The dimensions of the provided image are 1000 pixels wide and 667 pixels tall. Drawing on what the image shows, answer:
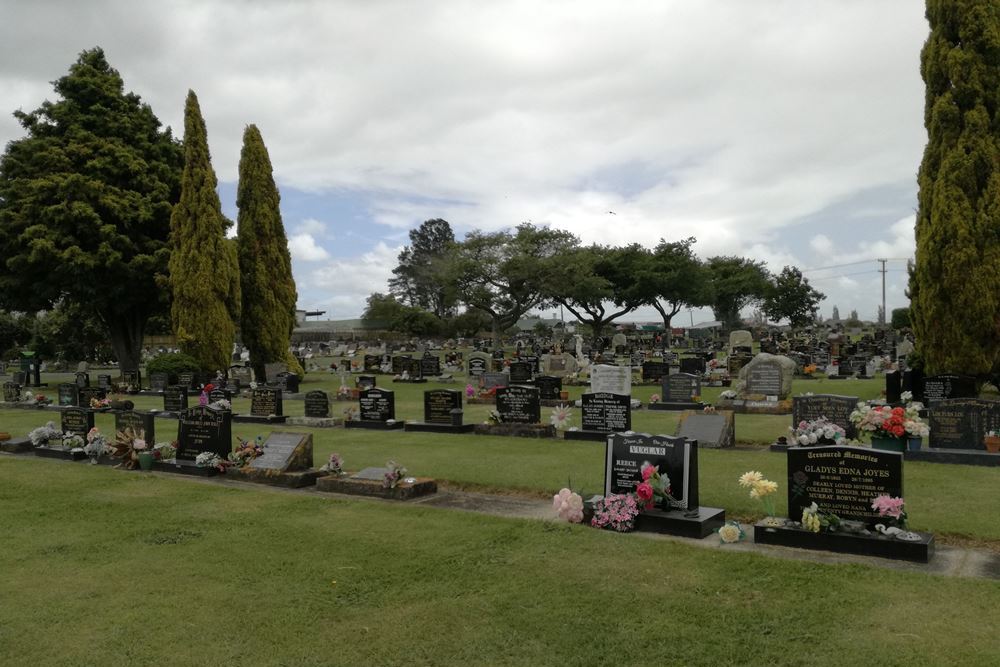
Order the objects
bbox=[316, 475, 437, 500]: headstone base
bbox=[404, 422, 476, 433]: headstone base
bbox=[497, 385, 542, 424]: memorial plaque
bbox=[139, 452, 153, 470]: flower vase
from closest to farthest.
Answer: bbox=[316, 475, 437, 500]: headstone base → bbox=[139, 452, 153, 470]: flower vase → bbox=[497, 385, 542, 424]: memorial plaque → bbox=[404, 422, 476, 433]: headstone base

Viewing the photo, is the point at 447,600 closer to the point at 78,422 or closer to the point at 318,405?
the point at 78,422

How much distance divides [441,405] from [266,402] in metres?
5.66

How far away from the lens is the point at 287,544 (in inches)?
310

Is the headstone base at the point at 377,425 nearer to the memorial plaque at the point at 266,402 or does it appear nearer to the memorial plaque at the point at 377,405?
the memorial plaque at the point at 377,405

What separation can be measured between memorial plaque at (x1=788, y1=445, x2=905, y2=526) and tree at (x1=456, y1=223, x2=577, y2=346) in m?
44.3

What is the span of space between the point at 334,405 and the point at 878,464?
61.0ft

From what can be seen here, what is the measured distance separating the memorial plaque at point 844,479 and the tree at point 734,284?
6716 cm

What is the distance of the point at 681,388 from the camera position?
2050 centimetres

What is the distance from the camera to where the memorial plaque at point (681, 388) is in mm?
20405

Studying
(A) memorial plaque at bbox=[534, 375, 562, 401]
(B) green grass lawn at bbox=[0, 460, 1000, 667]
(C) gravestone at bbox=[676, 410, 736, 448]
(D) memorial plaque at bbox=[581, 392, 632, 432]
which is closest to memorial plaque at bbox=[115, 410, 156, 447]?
(B) green grass lawn at bbox=[0, 460, 1000, 667]

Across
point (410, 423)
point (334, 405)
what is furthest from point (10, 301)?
point (410, 423)

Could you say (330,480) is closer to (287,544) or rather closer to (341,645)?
(287,544)

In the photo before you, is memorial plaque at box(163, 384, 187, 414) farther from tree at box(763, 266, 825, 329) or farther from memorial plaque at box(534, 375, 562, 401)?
tree at box(763, 266, 825, 329)

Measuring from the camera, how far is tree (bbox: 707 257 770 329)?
74.6 meters
